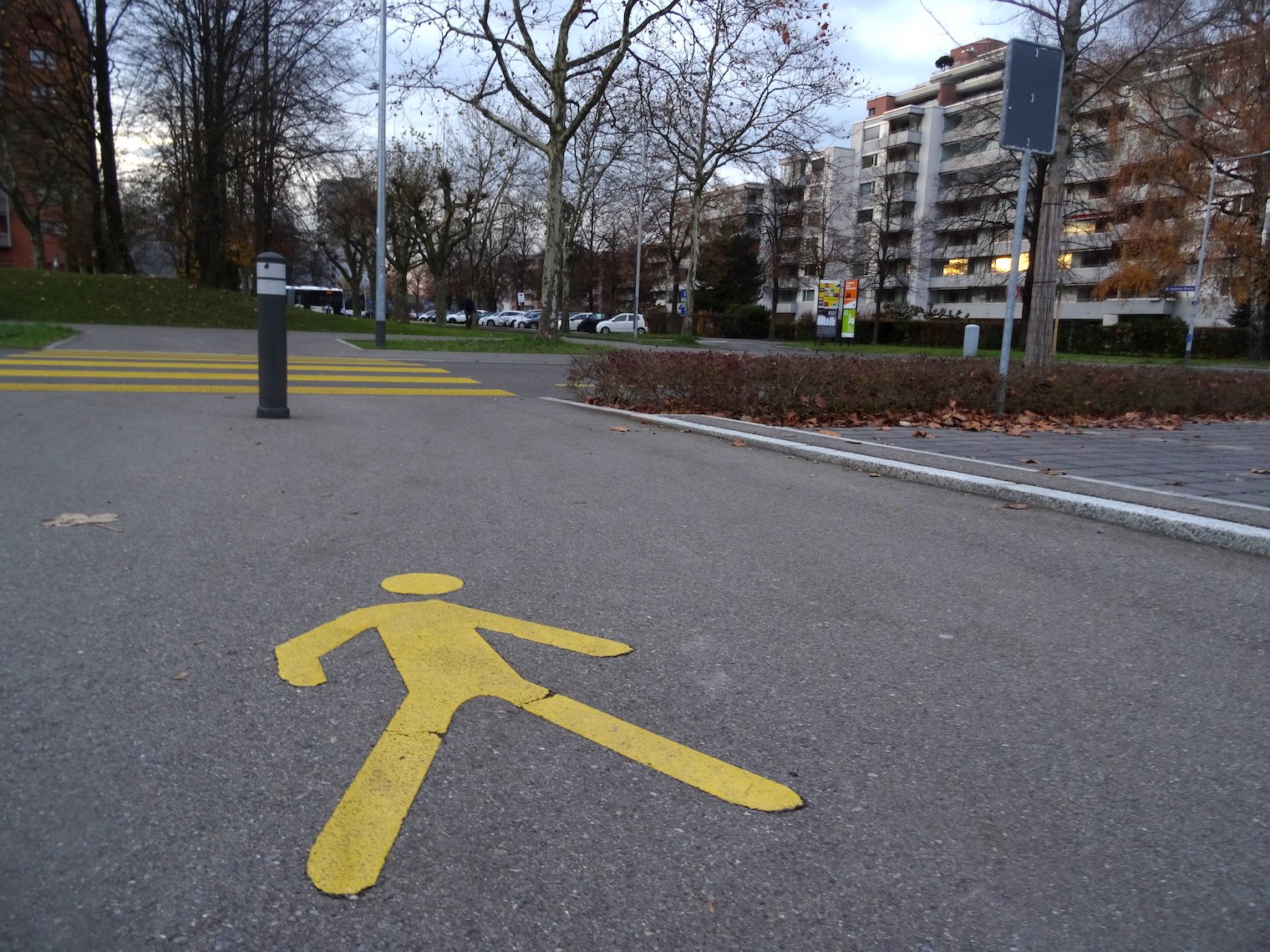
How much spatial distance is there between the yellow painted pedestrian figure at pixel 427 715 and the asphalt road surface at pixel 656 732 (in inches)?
2.0

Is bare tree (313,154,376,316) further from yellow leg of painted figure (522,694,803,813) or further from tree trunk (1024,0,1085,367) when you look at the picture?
yellow leg of painted figure (522,694,803,813)

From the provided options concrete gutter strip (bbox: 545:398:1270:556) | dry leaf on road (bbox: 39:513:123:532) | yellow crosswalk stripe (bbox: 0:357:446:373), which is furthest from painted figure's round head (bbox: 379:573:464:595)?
yellow crosswalk stripe (bbox: 0:357:446:373)

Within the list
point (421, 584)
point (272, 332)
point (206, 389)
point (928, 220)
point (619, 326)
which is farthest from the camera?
point (928, 220)

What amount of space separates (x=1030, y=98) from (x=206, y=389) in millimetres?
9838

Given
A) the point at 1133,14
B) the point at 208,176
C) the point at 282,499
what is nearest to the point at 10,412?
the point at 282,499

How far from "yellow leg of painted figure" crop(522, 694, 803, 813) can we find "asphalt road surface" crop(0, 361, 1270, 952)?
4cm

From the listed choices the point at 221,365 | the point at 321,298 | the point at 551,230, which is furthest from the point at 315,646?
the point at 321,298

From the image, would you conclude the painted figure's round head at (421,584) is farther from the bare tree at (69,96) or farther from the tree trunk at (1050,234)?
the bare tree at (69,96)

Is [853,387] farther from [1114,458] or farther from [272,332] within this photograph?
[272,332]

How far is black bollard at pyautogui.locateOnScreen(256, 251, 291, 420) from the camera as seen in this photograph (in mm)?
8773

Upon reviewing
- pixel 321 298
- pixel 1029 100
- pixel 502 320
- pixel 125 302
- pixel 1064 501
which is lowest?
pixel 1064 501

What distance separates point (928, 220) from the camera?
67.8 meters

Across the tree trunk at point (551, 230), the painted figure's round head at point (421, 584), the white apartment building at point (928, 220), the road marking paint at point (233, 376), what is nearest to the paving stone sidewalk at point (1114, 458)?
the painted figure's round head at point (421, 584)

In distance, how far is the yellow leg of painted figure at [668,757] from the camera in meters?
2.51
